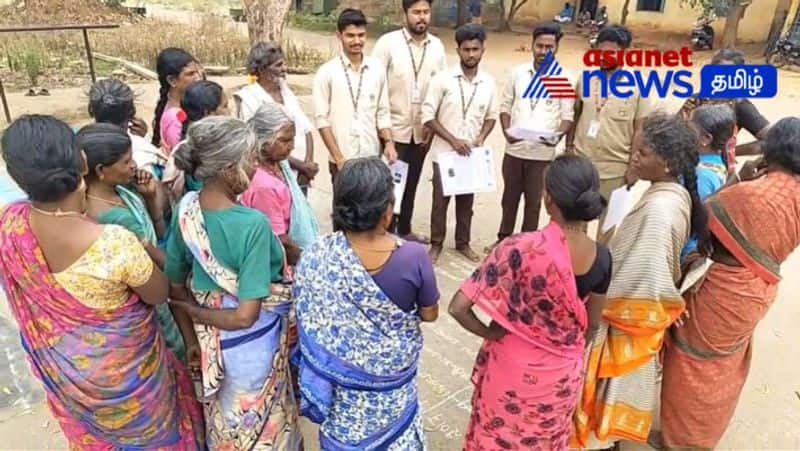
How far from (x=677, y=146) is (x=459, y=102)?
1979 millimetres

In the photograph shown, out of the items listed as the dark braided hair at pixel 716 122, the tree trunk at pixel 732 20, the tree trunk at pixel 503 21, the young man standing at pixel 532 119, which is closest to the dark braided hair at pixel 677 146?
the dark braided hair at pixel 716 122

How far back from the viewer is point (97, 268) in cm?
158

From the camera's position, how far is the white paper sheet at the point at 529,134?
3.95m

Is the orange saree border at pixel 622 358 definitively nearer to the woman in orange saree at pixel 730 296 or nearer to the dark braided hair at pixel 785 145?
the woman in orange saree at pixel 730 296

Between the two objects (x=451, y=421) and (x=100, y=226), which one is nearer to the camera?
(x=100, y=226)

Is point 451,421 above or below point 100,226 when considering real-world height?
below

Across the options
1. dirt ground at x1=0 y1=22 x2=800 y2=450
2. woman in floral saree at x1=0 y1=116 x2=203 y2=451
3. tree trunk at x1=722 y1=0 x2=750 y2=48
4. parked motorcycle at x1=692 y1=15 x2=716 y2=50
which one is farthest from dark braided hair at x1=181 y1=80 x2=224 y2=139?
parked motorcycle at x1=692 y1=15 x2=716 y2=50

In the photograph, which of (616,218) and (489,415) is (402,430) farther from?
(616,218)

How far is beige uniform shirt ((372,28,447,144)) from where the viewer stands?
13.2ft

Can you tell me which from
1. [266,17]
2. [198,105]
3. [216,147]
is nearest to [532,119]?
[198,105]

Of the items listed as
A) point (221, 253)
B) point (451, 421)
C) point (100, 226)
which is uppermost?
point (100, 226)

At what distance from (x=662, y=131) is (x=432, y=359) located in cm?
175

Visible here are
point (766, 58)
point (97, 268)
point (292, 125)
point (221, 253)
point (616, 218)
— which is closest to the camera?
point (97, 268)

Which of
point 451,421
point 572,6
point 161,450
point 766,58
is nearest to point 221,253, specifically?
point 161,450
